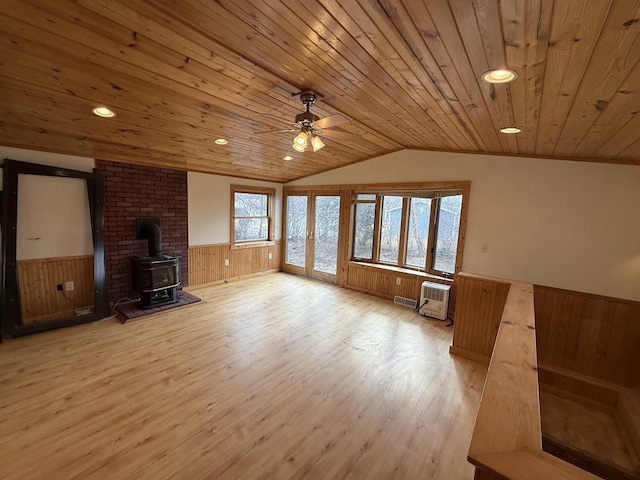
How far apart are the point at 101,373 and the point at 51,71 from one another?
2.60 metres

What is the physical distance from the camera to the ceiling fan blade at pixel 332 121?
2.17 m

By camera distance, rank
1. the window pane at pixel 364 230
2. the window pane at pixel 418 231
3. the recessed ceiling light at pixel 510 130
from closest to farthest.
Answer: the recessed ceiling light at pixel 510 130 → the window pane at pixel 418 231 → the window pane at pixel 364 230

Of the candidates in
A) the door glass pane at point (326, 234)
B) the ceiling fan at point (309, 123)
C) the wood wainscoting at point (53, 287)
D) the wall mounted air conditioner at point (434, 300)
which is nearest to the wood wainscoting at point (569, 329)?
the wall mounted air conditioner at point (434, 300)

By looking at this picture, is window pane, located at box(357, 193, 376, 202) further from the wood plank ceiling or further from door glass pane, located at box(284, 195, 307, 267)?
the wood plank ceiling

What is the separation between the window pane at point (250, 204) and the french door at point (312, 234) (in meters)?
0.57

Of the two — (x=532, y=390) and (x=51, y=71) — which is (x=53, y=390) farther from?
(x=532, y=390)

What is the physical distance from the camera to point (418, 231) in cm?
497

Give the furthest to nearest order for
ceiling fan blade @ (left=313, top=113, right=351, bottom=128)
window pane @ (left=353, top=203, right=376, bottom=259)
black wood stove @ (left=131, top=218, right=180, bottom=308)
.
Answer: window pane @ (left=353, top=203, right=376, bottom=259) < black wood stove @ (left=131, top=218, right=180, bottom=308) < ceiling fan blade @ (left=313, top=113, right=351, bottom=128)

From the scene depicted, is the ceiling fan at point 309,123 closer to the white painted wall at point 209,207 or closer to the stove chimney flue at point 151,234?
the stove chimney flue at point 151,234

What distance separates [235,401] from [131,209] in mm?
3545

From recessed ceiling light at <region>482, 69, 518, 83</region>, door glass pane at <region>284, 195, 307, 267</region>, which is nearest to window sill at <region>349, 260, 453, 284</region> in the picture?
door glass pane at <region>284, 195, 307, 267</region>

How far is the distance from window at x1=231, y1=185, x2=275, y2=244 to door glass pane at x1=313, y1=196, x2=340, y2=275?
1.22 metres

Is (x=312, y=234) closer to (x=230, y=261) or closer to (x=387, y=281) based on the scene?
(x=230, y=261)

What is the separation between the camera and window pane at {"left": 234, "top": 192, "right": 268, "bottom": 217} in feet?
19.8
